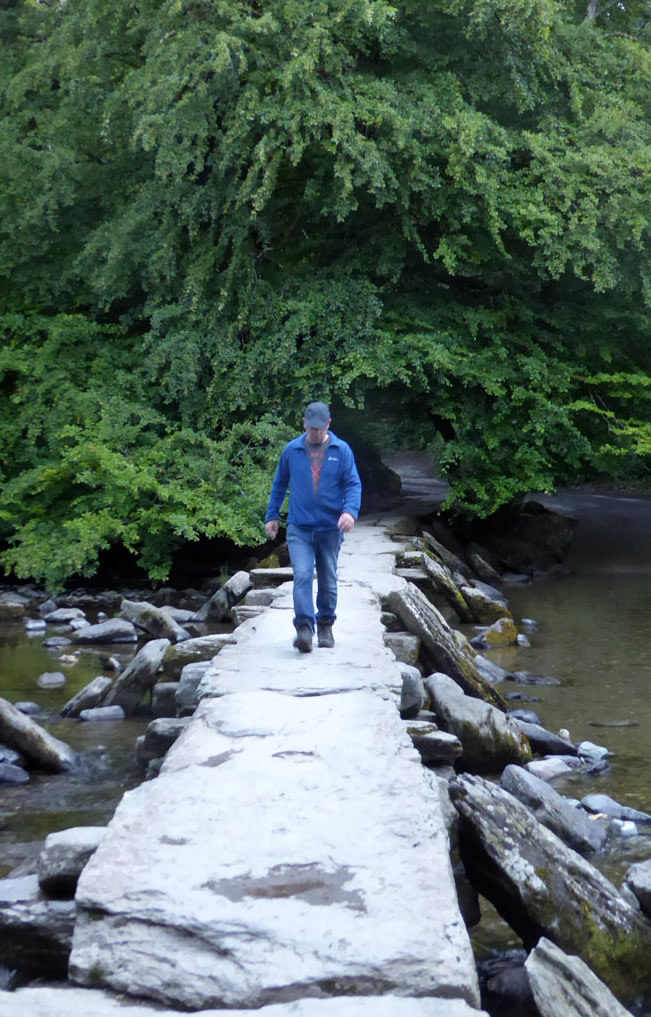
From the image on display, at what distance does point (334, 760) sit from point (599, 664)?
6.91 m

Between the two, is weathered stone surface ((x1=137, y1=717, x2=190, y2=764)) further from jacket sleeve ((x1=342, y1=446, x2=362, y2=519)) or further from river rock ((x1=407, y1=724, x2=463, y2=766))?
jacket sleeve ((x1=342, y1=446, x2=362, y2=519))

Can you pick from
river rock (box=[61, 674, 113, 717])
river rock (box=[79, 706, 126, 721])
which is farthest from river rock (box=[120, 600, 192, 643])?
river rock (box=[79, 706, 126, 721])

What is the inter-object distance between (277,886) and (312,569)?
3798 mm

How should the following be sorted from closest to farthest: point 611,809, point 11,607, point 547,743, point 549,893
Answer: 1. point 549,893
2. point 611,809
3. point 547,743
4. point 11,607

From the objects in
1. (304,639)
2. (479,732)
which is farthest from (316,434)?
(479,732)

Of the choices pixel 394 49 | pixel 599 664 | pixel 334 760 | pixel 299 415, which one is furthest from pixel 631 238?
pixel 334 760

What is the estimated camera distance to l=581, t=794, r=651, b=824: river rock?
655cm

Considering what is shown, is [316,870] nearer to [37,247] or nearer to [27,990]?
[27,990]

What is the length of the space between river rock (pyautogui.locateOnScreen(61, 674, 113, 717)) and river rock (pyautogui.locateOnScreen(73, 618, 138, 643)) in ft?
9.75

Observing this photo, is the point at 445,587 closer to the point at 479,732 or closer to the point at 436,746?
the point at 479,732

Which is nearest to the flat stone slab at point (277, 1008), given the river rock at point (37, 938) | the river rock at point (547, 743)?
the river rock at point (37, 938)

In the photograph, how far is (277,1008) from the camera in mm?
2943

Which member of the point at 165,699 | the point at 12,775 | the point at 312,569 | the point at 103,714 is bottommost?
the point at 103,714

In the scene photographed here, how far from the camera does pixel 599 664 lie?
11188 mm
